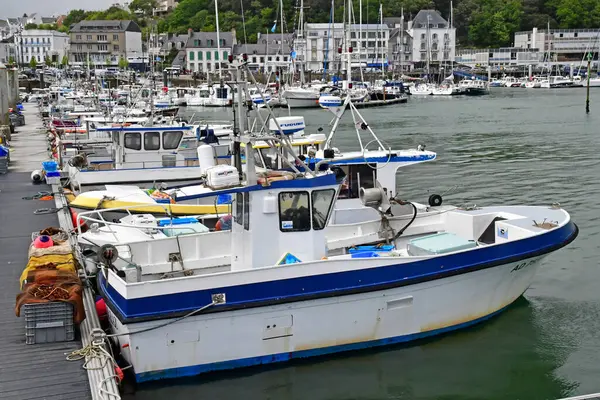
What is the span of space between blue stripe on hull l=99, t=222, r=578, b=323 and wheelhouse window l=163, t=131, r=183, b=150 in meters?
12.4

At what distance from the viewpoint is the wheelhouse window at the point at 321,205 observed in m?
12.2

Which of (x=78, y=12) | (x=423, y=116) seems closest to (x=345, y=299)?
(x=423, y=116)

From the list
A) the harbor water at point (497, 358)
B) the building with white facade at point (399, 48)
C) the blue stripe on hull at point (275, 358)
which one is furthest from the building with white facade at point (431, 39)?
the blue stripe on hull at point (275, 358)

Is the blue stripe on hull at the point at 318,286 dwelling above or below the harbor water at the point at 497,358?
above

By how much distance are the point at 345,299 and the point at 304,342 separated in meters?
0.91

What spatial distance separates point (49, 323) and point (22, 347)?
477 mm

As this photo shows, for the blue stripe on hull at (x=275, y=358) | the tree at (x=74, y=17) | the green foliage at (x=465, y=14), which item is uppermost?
the tree at (x=74, y=17)

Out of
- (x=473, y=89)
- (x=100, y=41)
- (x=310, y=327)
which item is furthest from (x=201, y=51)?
(x=310, y=327)

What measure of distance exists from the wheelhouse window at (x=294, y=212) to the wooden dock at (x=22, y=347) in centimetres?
356

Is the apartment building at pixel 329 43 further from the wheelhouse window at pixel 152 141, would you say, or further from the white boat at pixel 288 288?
the white boat at pixel 288 288

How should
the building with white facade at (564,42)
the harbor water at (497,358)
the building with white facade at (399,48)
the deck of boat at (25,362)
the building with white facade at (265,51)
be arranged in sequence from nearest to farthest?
the deck of boat at (25,362) < the harbor water at (497,358) < the building with white facade at (265,51) < the building with white facade at (399,48) < the building with white facade at (564,42)

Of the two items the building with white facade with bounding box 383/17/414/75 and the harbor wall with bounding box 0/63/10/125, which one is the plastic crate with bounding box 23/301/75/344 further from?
the building with white facade with bounding box 383/17/414/75

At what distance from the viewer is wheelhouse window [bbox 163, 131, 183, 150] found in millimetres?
24125

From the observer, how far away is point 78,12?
656ft
